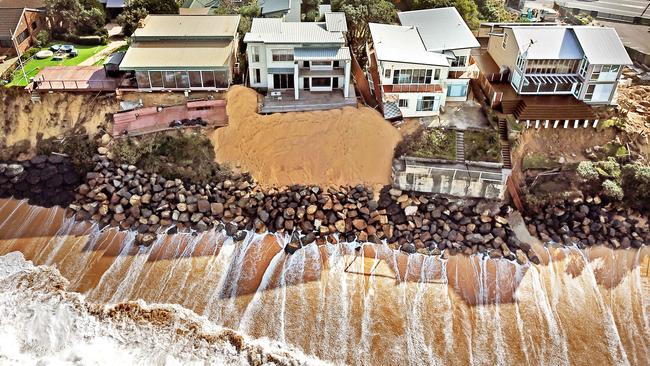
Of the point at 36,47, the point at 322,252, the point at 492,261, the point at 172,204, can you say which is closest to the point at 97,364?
the point at 172,204

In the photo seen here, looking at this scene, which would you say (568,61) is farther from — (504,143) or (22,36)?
(22,36)

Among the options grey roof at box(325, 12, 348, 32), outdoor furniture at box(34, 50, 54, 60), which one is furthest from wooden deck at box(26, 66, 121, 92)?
grey roof at box(325, 12, 348, 32)

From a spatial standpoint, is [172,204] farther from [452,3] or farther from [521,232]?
[452,3]

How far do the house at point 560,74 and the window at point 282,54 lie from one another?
17231 millimetres

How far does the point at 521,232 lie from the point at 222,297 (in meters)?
22.1

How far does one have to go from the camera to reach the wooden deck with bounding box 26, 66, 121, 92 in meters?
42.7

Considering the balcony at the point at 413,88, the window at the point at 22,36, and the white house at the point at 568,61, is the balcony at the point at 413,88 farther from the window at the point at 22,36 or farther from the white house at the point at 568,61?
the window at the point at 22,36

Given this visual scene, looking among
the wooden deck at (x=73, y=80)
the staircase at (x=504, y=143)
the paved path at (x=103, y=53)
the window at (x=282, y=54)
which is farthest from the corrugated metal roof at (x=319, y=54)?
the paved path at (x=103, y=53)

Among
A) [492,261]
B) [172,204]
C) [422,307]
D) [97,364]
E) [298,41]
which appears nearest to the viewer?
[97,364]

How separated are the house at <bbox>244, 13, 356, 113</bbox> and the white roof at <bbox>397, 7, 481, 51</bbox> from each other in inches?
283

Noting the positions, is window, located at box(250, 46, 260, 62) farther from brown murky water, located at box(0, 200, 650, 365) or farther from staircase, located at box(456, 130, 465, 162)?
staircase, located at box(456, 130, 465, 162)

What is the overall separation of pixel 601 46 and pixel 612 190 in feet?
42.8

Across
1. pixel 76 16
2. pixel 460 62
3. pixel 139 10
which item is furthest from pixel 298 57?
pixel 76 16

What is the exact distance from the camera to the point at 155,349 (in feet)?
94.9
